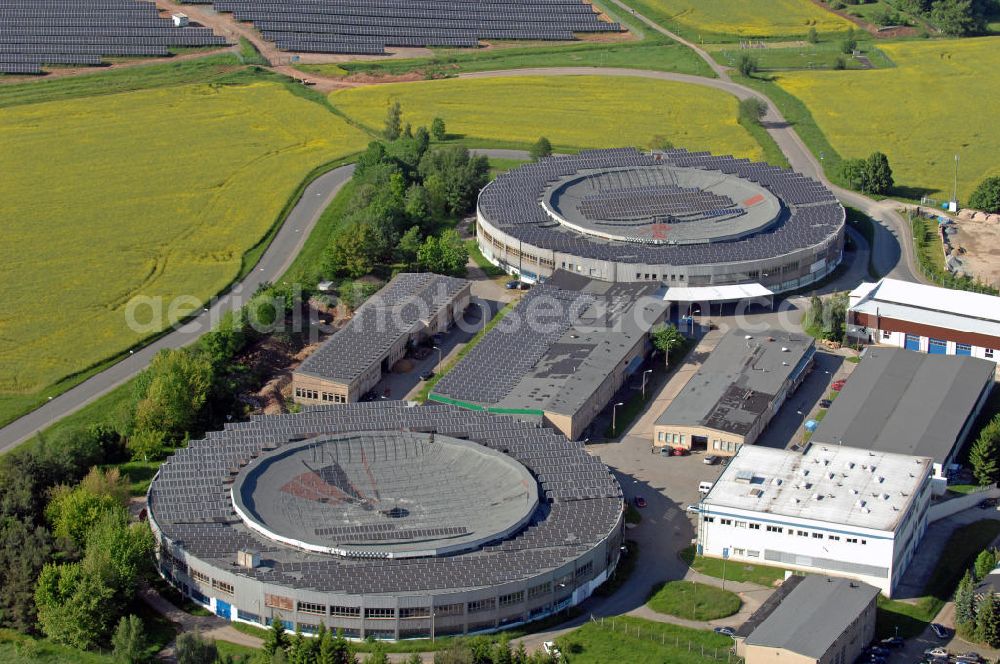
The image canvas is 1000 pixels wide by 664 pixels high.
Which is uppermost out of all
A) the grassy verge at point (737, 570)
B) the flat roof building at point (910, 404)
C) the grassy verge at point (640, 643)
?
the flat roof building at point (910, 404)

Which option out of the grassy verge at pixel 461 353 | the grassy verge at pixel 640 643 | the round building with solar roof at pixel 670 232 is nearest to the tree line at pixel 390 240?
the round building with solar roof at pixel 670 232

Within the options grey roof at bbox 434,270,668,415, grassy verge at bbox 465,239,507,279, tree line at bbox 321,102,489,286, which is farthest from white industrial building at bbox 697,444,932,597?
tree line at bbox 321,102,489,286

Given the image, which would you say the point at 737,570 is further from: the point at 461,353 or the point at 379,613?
the point at 461,353

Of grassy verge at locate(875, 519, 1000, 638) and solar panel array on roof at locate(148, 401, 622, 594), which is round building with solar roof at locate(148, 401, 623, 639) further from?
grassy verge at locate(875, 519, 1000, 638)

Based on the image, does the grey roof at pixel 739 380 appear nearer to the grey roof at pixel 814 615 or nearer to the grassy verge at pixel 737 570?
the grassy verge at pixel 737 570

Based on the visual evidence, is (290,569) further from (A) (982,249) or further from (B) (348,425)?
(A) (982,249)
